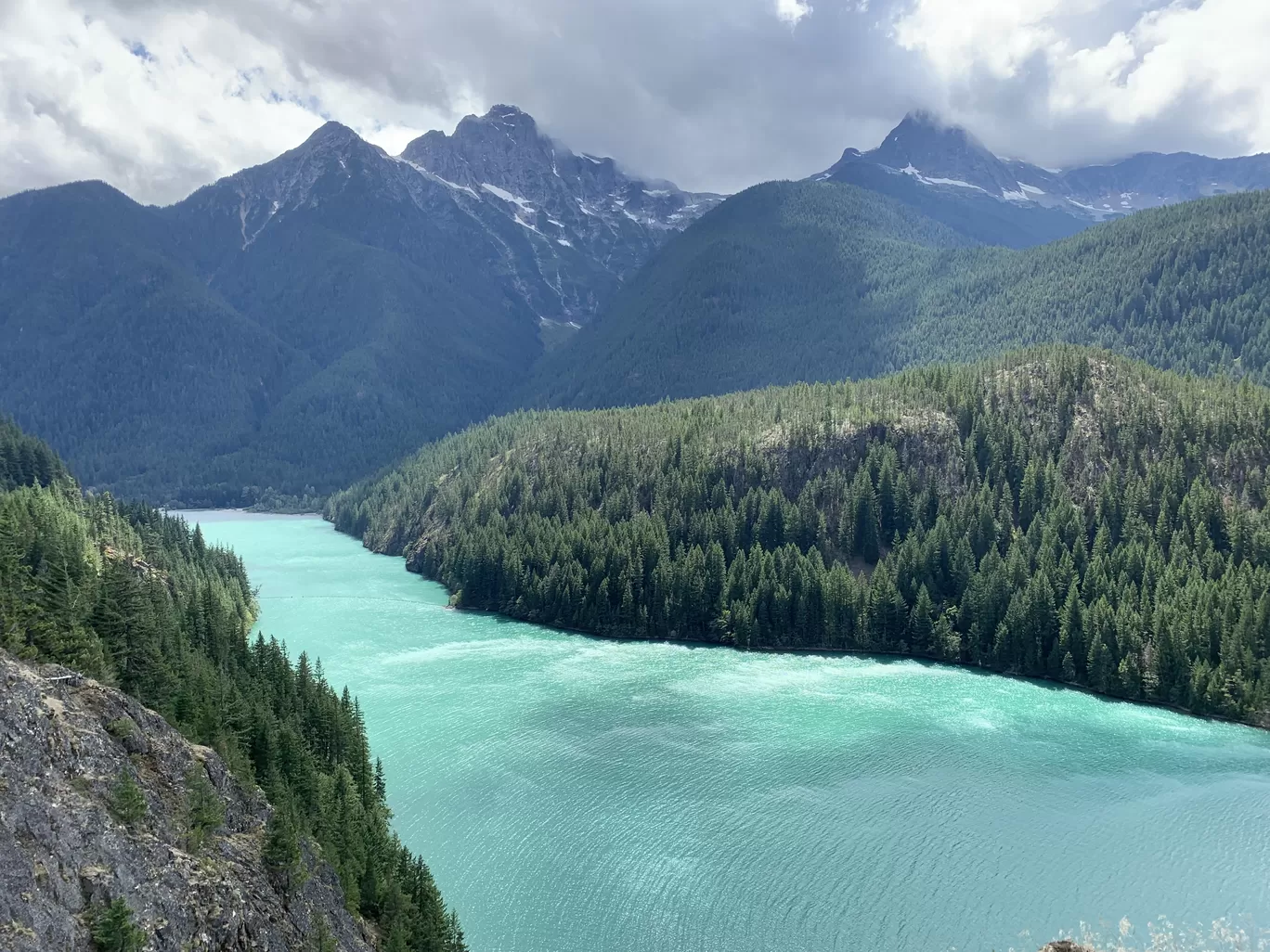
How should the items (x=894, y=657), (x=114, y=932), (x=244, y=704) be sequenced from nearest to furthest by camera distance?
(x=114, y=932) → (x=244, y=704) → (x=894, y=657)

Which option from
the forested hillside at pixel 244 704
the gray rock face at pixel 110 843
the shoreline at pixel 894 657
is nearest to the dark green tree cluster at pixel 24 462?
the forested hillside at pixel 244 704

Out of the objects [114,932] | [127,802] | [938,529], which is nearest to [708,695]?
[938,529]

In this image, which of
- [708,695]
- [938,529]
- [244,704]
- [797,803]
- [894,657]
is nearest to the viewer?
[244,704]

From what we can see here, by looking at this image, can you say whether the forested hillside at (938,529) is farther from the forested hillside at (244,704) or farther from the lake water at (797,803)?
the forested hillside at (244,704)

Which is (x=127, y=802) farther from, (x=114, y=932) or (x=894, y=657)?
(x=894, y=657)

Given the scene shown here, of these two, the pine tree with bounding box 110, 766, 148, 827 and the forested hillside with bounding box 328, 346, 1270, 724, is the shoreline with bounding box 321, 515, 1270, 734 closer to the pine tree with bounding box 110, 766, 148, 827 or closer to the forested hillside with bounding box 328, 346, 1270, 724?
the forested hillside with bounding box 328, 346, 1270, 724

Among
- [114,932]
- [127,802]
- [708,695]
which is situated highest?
[127,802]
